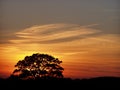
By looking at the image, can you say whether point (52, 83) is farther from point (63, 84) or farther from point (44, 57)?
point (44, 57)

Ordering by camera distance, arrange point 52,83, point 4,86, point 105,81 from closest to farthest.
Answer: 1. point 4,86
2. point 52,83
3. point 105,81

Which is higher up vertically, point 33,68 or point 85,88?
point 33,68

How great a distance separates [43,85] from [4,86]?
3.89 m

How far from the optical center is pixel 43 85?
33.1 metres

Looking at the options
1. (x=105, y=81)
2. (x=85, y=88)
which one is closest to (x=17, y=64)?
(x=105, y=81)

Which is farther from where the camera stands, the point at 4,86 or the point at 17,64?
the point at 17,64

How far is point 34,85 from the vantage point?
32.9 metres

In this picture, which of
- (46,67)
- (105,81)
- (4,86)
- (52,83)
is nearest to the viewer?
(4,86)

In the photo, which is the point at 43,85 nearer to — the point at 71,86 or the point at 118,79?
the point at 71,86

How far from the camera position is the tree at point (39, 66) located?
5031cm

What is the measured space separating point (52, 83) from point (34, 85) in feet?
7.39

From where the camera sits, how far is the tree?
5031cm

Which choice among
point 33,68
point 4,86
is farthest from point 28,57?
point 4,86

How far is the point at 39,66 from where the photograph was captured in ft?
166
